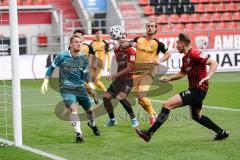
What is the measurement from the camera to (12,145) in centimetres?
1235

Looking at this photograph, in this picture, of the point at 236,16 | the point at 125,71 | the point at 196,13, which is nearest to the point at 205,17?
the point at 196,13

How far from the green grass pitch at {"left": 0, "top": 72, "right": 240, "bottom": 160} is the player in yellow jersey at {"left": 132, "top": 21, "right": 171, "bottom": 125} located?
0.59 metres

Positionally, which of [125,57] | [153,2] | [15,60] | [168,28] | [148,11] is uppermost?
[153,2]

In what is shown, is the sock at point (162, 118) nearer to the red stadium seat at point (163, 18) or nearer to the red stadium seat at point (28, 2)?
the red stadium seat at point (163, 18)

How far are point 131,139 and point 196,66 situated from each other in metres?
2.00

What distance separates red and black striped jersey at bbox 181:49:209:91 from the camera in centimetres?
1180

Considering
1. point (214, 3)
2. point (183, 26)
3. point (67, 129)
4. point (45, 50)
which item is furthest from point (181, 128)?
point (214, 3)

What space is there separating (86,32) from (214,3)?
856 cm

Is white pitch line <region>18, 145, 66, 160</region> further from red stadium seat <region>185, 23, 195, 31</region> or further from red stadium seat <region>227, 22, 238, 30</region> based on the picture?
red stadium seat <region>227, 22, 238, 30</region>

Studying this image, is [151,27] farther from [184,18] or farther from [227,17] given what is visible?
[227,17]

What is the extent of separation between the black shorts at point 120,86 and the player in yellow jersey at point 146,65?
0.48ft

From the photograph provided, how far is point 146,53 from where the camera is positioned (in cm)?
1488

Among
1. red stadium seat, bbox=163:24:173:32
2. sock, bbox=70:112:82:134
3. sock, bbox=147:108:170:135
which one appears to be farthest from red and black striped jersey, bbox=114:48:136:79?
red stadium seat, bbox=163:24:173:32

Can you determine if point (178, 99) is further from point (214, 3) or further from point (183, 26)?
point (214, 3)
